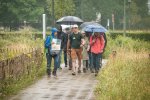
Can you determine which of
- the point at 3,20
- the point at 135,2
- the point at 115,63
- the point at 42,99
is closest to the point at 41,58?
the point at 115,63

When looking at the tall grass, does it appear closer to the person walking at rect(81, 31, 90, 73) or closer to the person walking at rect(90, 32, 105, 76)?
the person walking at rect(81, 31, 90, 73)

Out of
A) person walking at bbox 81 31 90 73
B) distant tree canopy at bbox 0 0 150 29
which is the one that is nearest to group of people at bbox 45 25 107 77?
person walking at bbox 81 31 90 73

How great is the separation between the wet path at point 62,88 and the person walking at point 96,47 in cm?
48

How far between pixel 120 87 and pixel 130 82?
50cm

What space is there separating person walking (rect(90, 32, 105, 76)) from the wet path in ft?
1.56

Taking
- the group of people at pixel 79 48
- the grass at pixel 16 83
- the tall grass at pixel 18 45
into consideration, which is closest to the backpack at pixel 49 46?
the group of people at pixel 79 48

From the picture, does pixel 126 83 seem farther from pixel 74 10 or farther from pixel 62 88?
pixel 74 10

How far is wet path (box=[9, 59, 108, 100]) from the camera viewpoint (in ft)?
40.0

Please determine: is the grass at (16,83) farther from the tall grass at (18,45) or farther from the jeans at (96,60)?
the jeans at (96,60)

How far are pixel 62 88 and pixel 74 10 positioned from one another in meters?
52.5

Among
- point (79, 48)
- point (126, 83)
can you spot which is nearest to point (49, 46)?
point (79, 48)

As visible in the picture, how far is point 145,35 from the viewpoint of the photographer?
42656 mm

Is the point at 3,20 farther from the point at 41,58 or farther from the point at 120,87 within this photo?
the point at 120,87

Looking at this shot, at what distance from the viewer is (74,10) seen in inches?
2596
